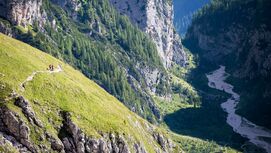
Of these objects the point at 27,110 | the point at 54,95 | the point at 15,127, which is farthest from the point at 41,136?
the point at 54,95

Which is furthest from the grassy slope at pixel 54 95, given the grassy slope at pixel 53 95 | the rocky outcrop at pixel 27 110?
the rocky outcrop at pixel 27 110

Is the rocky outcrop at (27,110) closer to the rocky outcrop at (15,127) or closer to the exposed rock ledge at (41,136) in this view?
the exposed rock ledge at (41,136)

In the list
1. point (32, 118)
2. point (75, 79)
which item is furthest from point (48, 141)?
point (75, 79)

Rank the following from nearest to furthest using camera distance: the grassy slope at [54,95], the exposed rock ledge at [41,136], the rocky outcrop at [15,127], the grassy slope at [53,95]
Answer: the rocky outcrop at [15,127]
the exposed rock ledge at [41,136]
the grassy slope at [53,95]
the grassy slope at [54,95]

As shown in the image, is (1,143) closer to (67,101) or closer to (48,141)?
(48,141)

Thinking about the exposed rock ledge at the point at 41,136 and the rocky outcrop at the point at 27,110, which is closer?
the exposed rock ledge at the point at 41,136

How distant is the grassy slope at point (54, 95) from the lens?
429 ft

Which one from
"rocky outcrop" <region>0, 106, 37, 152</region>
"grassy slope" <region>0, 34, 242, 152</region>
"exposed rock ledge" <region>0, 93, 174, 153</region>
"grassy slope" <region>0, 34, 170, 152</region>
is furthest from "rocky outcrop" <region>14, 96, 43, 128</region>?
"rocky outcrop" <region>0, 106, 37, 152</region>

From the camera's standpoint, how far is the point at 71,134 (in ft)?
432

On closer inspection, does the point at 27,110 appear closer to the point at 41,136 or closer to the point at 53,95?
the point at 41,136

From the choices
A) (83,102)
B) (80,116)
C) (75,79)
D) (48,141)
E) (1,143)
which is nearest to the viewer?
(1,143)

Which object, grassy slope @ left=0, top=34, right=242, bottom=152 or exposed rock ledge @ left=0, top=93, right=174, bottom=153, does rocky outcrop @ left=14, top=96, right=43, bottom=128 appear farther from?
grassy slope @ left=0, top=34, right=242, bottom=152

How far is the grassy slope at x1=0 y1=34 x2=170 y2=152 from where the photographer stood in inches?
5148

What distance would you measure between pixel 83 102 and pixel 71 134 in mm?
16986
